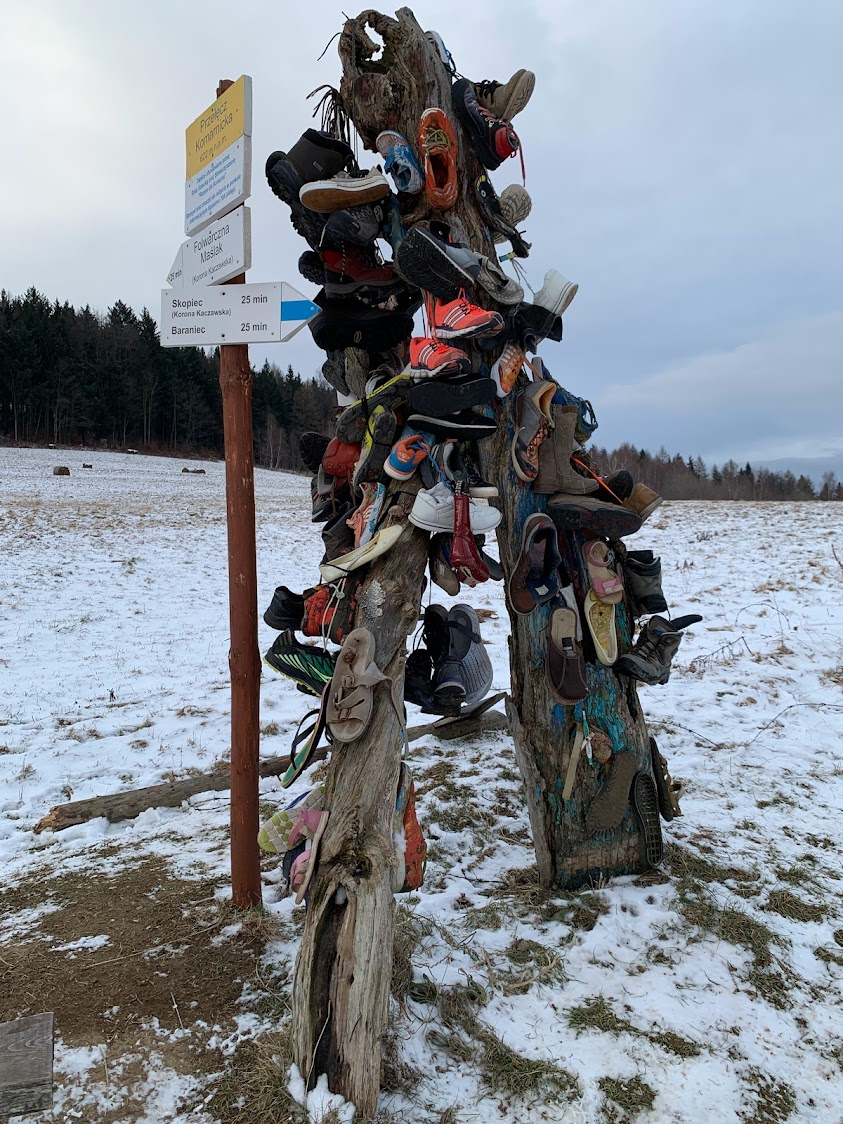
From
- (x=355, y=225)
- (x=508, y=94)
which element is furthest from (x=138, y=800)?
(x=508, y=94)

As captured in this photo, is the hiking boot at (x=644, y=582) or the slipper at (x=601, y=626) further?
the hiking boot at (x=644, y=582)

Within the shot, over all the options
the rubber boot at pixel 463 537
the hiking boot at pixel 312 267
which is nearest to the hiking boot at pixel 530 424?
the rubber boot at pixel 463 537

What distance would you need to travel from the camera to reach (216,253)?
2873 millimetres

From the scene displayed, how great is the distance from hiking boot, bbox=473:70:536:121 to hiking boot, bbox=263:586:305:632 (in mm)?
2365

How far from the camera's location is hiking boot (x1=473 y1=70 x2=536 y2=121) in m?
2.91

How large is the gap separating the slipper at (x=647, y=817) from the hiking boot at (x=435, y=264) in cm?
240

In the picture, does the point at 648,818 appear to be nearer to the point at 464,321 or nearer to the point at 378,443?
the point at 378,443

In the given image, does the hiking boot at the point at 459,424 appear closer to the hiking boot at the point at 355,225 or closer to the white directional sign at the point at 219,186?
the hiking boot at the point at 355,225

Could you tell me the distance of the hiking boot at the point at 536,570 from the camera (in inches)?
117

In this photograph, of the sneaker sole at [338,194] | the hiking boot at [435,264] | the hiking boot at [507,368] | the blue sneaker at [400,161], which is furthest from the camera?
the hiking boot at [507,368]

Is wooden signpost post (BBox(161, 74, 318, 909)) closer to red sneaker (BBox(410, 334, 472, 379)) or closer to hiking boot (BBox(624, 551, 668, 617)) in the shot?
red sneaker (BBox(410, 334, 472, 379))

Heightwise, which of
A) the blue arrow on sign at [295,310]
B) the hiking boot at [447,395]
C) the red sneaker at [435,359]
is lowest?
the hiking boot at [447,395]

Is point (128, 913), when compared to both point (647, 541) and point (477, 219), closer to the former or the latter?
point (477, 219)

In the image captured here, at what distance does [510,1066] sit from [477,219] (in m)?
3.34
